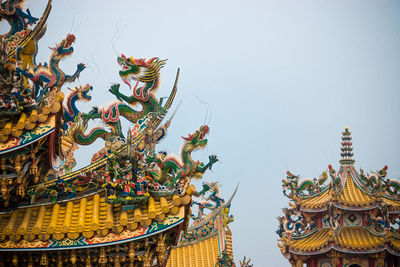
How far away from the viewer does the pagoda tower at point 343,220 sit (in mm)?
22938

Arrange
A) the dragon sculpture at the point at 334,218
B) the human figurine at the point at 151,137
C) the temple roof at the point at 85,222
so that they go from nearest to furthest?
the temple roof at the point at 85,222, the human figurine at the point at 151,137, the dragon sculpture at the point at 334,218

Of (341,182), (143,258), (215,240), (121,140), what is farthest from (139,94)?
(341,182)

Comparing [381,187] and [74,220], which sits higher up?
[381,187]

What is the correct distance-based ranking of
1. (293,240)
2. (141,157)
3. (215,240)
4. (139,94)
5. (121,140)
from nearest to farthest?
1. (141,157)
2. (121,140)
3. (139,94)
4. (215,240)
5. (293,240)

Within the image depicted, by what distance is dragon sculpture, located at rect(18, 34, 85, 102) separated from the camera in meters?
9.78

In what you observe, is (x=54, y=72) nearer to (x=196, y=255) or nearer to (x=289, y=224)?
(x=196, y=255)

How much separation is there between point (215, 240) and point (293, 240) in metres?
8.19

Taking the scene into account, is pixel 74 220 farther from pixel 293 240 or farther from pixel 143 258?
pixel 293 240

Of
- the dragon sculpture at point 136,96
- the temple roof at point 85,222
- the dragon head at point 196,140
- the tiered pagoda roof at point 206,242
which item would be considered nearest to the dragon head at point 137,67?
the dragon sculpture at point 136,96

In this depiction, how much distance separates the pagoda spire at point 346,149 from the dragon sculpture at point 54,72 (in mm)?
17980

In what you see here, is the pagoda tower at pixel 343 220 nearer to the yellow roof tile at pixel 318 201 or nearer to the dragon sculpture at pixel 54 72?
the yellow roof tile at pixel 318 201

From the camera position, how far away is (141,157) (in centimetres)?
890

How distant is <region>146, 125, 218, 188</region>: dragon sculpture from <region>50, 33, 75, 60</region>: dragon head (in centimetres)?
240

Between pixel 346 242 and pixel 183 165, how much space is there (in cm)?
1581
